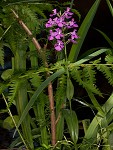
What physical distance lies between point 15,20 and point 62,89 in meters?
0.27

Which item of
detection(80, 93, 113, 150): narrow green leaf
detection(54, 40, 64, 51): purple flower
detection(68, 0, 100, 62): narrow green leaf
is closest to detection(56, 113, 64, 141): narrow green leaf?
detection(80, 93, 113, 150): narrow green leaf

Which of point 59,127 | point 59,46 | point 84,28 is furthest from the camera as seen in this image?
point 59,127

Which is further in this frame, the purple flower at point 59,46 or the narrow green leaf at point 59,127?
the narrow green leaf at point 59,127

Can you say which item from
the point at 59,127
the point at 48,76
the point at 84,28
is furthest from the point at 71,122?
the point at 84,28

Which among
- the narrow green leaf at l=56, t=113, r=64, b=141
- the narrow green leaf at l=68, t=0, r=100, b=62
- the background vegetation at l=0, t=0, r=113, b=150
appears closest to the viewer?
the background vegetation at l=0, t=0, r=113, b=150

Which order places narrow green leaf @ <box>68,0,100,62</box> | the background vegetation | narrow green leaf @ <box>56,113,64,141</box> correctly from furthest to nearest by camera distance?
1. narrow green leaf @ <box>56,113,64,141</box>
2. narrow green leaf @ <box>68,0,100,62</box>
3. the background vegetation

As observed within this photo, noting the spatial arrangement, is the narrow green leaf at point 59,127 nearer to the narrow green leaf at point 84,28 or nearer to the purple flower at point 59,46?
the narrow green leaf at point 84,28

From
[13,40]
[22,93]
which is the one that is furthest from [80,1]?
[13,40]

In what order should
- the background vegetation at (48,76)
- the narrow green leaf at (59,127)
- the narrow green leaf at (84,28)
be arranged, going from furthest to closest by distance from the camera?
the narrow green leaf at (59,127)
the narrow green leaf at (84,28)
the background vegetation at (48,76)

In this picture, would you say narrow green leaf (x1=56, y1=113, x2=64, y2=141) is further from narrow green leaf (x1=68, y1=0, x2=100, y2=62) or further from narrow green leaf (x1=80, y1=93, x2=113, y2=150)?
narrow green leaf (x1=68, y1=0, x2=100, y2=62)

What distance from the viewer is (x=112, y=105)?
131cm

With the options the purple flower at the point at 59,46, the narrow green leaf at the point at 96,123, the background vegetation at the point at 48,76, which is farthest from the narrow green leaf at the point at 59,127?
the purple flower at the point at 59,46

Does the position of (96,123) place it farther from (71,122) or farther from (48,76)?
(48,76)

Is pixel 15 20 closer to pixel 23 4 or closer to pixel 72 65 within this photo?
pixel 23 4
